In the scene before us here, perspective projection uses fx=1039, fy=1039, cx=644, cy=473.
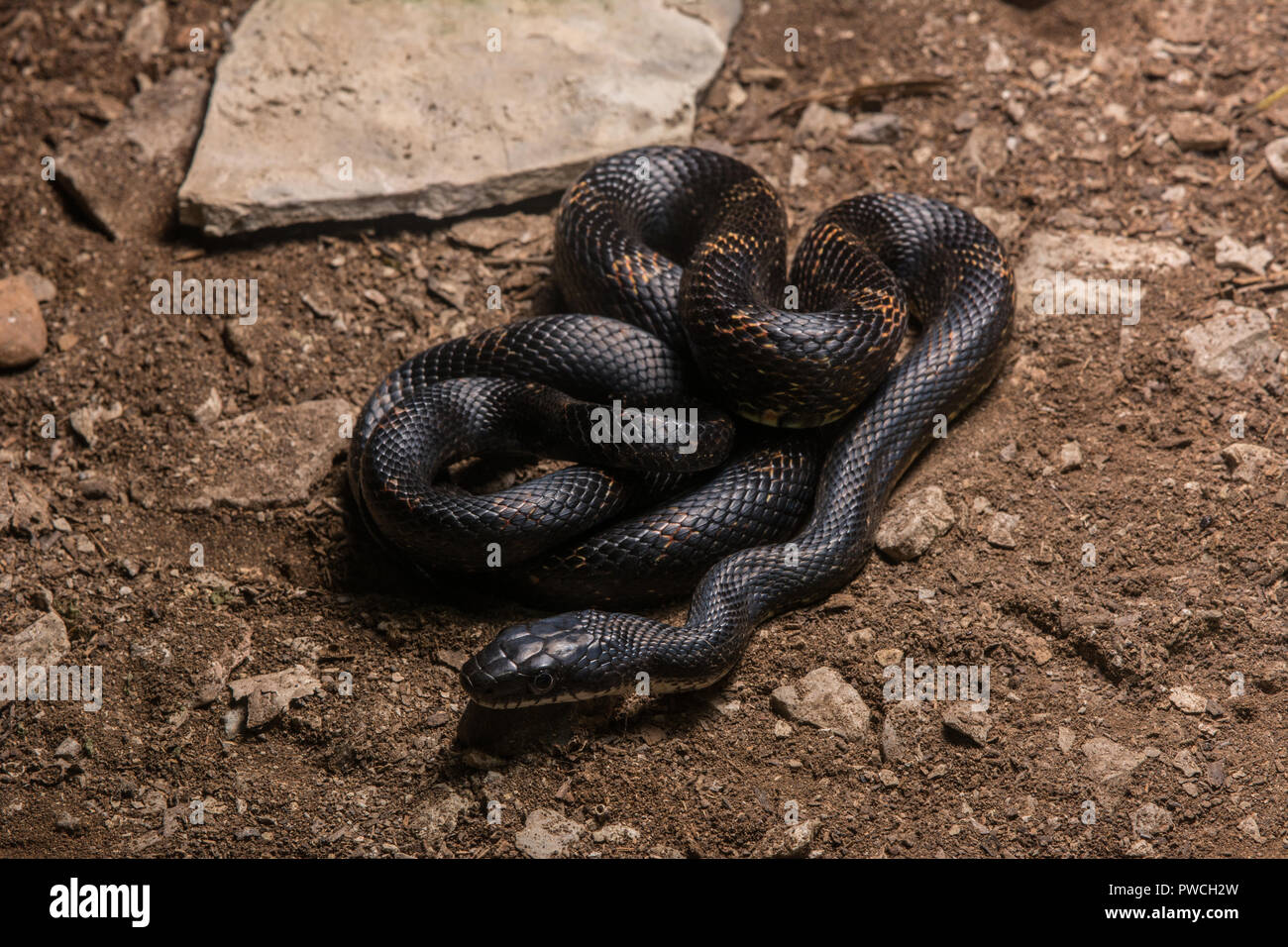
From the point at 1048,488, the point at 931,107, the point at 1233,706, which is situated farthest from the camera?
the point at 931,107

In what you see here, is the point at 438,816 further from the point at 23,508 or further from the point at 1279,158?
the point at 1279,158

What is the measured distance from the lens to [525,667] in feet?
16.2

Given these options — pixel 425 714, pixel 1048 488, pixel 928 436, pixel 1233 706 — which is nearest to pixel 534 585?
pixel 425 714

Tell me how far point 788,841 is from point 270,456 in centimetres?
383

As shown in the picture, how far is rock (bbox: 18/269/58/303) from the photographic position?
279 inches

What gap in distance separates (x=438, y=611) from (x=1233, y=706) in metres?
4.00

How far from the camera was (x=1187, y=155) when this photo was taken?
24.8 feet

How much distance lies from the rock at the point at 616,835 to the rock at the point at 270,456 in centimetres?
279

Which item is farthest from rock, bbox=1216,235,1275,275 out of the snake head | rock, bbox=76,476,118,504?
rock, bbox=76,476,118,504

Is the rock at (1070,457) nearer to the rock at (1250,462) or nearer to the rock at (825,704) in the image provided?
the rock at (1250,462)

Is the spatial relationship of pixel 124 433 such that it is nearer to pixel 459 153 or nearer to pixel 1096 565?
pixel 459 153

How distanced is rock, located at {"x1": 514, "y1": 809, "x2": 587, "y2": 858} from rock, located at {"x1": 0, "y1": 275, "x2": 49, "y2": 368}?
461cm

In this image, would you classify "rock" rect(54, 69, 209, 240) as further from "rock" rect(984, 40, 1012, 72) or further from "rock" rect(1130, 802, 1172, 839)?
"rock" rect(1130, 802, 1172, 839)

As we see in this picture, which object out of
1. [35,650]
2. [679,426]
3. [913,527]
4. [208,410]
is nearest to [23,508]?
[35,650]
